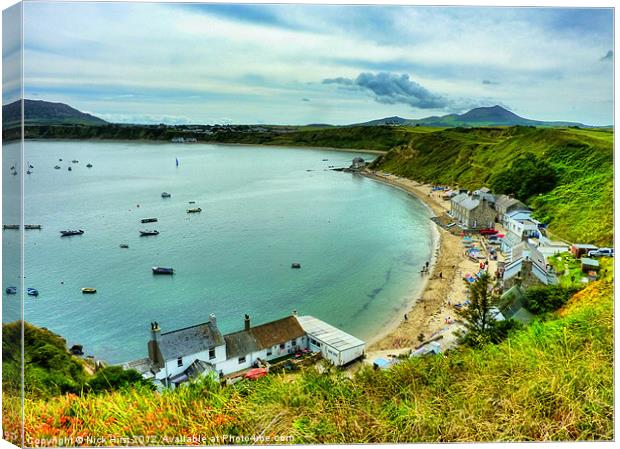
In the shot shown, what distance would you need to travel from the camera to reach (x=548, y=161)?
17.7 meters

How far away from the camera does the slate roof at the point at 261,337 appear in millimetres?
6902

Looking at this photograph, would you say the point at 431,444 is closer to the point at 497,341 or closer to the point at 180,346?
the point at 497,341

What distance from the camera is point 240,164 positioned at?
27297 millimetres

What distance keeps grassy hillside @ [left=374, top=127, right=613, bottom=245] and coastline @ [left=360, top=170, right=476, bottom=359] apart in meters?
2.77

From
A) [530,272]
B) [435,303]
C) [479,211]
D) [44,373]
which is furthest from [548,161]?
[44,373]

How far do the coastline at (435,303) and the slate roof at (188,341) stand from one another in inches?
95.7

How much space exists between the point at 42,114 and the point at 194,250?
10.4 metres

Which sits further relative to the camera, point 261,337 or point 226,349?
point 261,337

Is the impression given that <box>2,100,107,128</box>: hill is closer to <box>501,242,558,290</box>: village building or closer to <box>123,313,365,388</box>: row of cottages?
<box>123,313,365,388</box>: row of cottages

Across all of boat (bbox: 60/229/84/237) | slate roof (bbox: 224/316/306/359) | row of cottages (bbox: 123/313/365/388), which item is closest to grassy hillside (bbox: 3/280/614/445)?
Answer: row of cottages (bbox: 123/313/365/388)

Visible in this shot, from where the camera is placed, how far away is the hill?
3275mm

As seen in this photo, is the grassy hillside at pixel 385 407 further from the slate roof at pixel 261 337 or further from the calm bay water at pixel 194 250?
the slate roof at pixel 261 337

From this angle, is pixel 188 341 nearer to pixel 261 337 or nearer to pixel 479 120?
pixel 261 337

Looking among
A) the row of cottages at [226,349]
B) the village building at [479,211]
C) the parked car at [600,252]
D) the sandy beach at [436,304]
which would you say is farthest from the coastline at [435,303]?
the parked car at [600,252]
